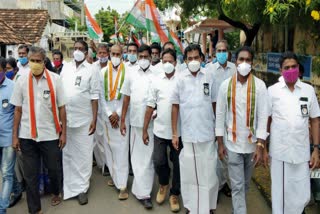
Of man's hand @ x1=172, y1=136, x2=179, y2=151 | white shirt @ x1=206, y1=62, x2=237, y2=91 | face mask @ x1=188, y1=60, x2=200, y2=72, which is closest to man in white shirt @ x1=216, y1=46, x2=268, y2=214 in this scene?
face mask @ x1=188, y1=60, x2=200, y2=72

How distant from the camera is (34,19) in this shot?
1786 centimetres

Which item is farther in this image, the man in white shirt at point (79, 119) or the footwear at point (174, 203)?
the man in white shirt at point (79, 119)

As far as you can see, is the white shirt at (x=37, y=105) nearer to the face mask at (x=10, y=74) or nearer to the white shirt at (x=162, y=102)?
the white shirt at (x=162, y=102)

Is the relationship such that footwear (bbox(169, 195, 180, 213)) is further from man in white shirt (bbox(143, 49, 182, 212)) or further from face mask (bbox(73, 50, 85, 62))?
face mask (bbox(73, 50, 85, 62))

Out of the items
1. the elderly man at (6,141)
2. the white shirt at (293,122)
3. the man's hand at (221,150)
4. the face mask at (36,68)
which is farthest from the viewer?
the elderly man at (6,141)

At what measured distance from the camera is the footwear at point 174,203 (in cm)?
472

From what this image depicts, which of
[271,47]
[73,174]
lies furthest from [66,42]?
[73,174]

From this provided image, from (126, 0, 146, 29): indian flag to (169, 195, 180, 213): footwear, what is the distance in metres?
3.99

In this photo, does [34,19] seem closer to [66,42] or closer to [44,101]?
[44,101]

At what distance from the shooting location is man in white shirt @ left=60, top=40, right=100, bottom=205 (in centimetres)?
500

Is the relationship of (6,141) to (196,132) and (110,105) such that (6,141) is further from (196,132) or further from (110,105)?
(196,132)

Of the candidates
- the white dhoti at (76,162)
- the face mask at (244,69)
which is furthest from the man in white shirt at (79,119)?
the face mask at (244,69)

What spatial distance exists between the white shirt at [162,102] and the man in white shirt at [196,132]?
24cm

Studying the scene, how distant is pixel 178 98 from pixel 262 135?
3.38 feet
